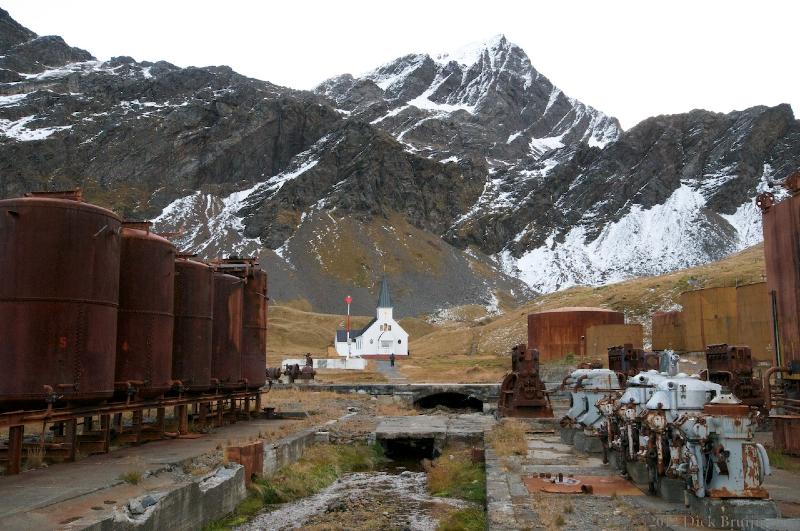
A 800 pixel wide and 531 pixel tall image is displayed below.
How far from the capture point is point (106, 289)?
Answer: 1150cm

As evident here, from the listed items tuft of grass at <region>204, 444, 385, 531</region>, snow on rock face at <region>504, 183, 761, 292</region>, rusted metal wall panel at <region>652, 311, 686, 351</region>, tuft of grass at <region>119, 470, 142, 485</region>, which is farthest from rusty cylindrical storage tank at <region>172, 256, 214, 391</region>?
snow on rock face at <region>504, 183, 761, 292</region>

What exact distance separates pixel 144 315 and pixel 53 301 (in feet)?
8.95

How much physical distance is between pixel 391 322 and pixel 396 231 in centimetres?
6333

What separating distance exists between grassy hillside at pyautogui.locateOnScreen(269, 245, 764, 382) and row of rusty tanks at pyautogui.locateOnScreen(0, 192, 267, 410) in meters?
30.2

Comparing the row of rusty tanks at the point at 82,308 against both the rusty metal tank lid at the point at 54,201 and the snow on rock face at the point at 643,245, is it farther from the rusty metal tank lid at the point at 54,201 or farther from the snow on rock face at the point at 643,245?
Answer: the snow on rock face at the point at 643,245

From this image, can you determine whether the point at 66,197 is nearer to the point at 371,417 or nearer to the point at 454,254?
the point at 371,417

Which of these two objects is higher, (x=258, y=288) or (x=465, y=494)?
(x=258, y=288)

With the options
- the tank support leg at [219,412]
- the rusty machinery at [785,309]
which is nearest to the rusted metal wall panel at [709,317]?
the rusty machinery at [785,309]

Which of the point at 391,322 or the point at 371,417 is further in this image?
the point at 391,322

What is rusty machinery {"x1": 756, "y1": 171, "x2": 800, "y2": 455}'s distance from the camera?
40.3 feet

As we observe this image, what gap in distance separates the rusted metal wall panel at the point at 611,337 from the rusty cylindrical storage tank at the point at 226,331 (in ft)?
70.9

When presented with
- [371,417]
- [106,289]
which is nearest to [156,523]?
[106,289]

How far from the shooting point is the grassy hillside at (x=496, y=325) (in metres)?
49.4

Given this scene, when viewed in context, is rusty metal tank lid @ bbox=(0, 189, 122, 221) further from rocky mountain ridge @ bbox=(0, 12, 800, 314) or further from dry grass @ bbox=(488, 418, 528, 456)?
rocky mountain ridge @ bbox=(0, 12, 800, 314)
